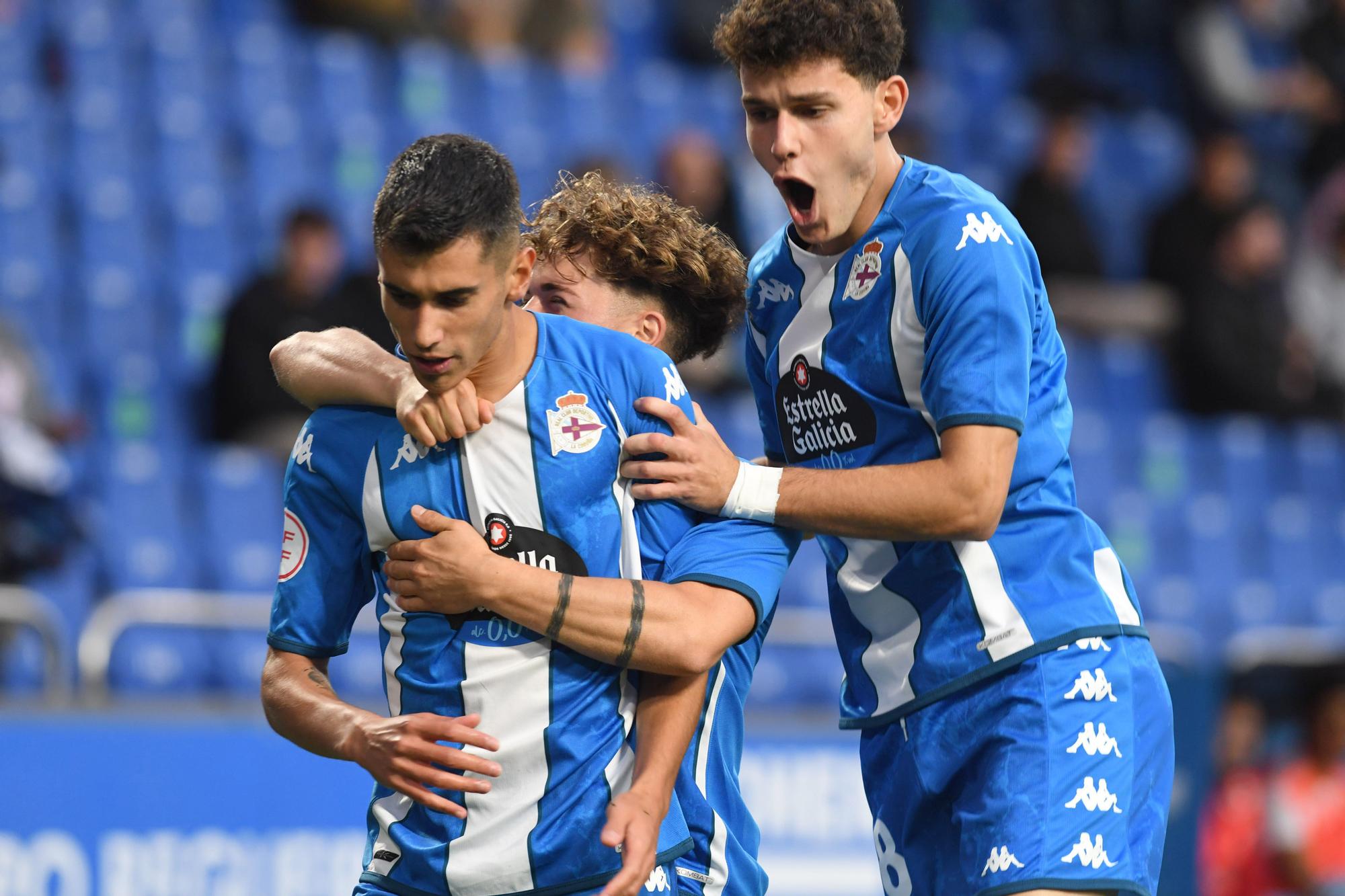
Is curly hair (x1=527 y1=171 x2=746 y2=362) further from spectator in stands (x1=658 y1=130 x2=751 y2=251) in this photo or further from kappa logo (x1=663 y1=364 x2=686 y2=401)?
spectator in stands (x1=658 y1=130 x2=751 y2=251)

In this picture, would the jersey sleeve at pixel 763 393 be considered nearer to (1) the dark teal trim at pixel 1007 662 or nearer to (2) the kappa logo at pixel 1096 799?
(1) the dark teal trim at pixel 1007 662

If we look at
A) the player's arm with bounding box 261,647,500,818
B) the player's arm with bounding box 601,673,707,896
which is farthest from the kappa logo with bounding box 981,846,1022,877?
the player's arm with bounding box 261,647,500,818

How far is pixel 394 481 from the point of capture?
3.04 m

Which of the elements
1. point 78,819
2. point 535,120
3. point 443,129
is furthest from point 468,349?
point 535,120

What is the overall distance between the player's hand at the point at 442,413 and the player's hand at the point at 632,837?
0.69 m

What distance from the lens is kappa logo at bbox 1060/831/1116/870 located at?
133 inches

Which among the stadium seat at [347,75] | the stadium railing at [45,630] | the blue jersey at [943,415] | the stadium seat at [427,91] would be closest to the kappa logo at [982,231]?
the blue jersey at [943,415]

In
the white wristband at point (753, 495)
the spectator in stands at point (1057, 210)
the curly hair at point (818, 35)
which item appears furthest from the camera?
the spectator in stands at point (1057, 210)

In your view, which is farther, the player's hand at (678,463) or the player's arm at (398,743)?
the player's hand at (678,463)

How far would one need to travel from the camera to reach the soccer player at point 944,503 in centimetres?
332

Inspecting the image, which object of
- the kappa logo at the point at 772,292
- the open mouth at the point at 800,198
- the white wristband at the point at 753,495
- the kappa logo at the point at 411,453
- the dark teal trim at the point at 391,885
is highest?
the open mouth at the point at 800,198

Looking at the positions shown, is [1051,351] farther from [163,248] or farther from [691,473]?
[163,248]

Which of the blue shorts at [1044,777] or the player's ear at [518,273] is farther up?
the player's ear at [518,273]

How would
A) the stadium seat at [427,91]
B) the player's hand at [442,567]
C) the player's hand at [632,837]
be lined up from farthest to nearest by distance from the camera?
1. the stadium seat at [427,91]
2. the player's hand at [442,567]
3. the player's hand at [632,837]
